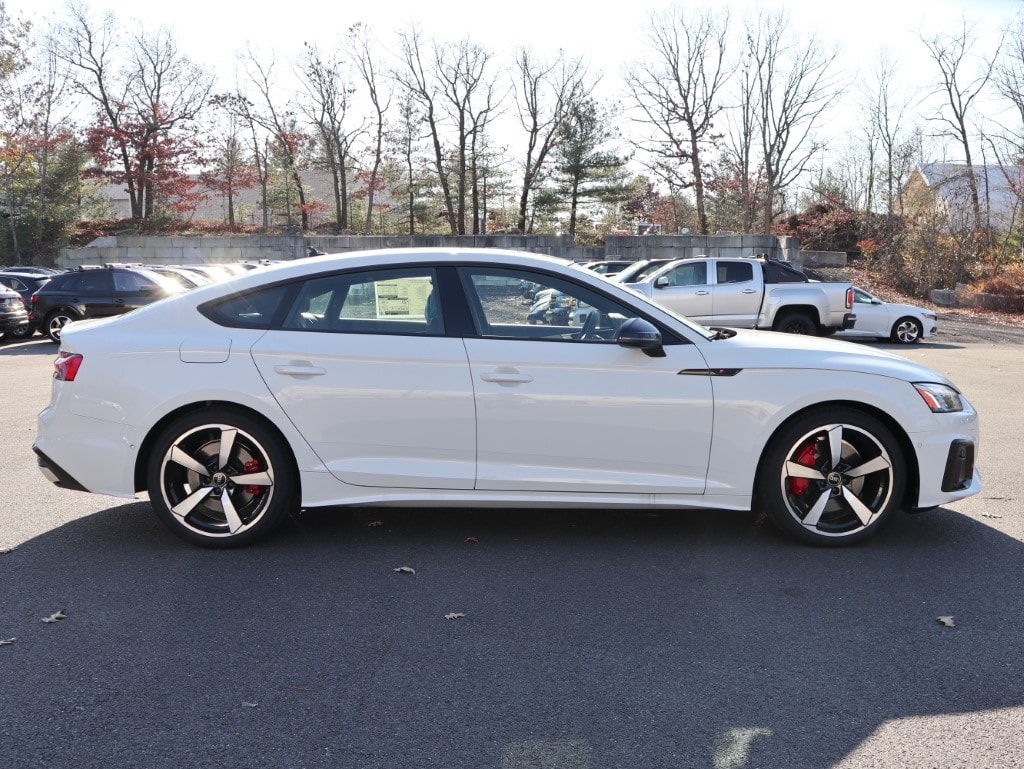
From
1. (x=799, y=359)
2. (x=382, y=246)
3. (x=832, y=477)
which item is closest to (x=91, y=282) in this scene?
(x=382, y=246)

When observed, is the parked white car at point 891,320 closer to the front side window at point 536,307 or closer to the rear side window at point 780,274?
the rear side window at point 780,274

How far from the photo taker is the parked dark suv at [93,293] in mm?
18906

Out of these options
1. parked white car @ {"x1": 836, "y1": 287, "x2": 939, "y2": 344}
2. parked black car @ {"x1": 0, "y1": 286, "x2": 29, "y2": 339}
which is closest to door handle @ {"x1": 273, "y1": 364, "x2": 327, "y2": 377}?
parked black car @ {"x1": 0, "y1": 286, "x2": 29, "y2": 339}

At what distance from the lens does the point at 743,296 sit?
17.7 meters

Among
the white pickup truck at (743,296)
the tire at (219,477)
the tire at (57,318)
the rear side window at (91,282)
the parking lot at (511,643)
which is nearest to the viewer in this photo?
the parking lot at (511,643)

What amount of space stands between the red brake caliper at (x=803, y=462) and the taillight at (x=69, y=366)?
3.85 meters

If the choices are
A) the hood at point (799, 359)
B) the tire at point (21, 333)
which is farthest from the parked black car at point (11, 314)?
the hood at point (799, 359)

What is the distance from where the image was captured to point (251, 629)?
3.93 metres

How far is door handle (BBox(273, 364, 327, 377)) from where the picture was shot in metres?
4.84

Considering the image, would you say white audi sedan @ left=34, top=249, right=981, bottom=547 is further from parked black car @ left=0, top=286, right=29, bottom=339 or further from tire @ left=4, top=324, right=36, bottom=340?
tire @ left=4, top=324, right=36, bottom=340

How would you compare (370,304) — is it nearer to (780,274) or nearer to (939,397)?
(939,397)

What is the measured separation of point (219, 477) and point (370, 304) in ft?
3.97

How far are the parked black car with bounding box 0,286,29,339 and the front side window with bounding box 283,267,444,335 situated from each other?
16.2 metres

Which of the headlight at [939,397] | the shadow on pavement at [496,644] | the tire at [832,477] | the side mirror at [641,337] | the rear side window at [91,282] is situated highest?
the rear side window at [91,282]
